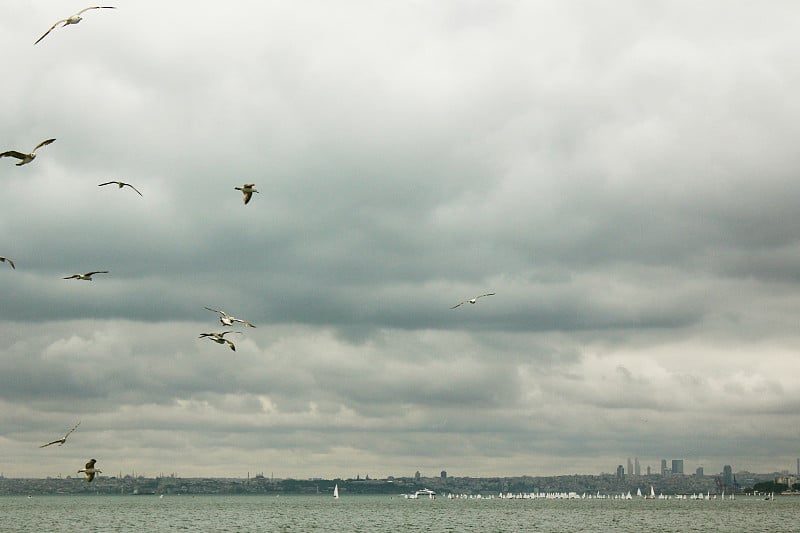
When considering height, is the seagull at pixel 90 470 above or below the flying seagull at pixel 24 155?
below

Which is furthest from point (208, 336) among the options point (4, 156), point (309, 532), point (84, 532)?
point (84, 532)

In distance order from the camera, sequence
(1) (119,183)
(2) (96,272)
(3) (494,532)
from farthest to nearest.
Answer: (3) (494,532)
(2) (96,272)
(1) (119,183)

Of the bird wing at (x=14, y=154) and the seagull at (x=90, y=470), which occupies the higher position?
the bird wing at (x=14, y=154)

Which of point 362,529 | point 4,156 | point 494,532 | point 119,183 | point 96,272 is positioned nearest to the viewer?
point 4,156

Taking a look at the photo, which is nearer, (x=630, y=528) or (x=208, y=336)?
(x=208, y=336)

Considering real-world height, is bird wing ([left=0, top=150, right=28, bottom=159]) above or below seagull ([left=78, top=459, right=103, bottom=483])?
above

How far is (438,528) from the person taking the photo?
Result: 19525cm

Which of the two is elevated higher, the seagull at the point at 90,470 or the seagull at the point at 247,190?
the seagull at the point at 247,190

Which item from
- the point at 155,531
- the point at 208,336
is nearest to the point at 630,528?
the point at 155,531

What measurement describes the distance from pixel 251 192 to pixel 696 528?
166 m

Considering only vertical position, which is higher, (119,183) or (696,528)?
(119,183)

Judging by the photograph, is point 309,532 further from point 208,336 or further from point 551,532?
point 208,336

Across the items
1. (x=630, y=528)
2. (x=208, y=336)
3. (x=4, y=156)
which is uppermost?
(x=4, y=156)

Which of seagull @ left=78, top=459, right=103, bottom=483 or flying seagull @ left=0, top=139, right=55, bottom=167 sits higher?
flying seagull @ left=0, top=139, right=55, bottom=167
